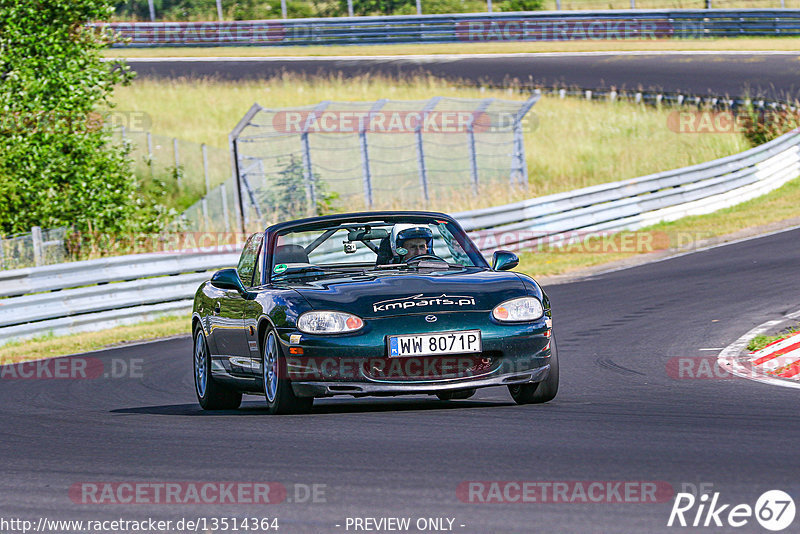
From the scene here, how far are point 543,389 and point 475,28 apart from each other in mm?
39620

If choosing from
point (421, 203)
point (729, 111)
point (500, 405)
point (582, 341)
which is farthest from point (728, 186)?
point (500, 405)

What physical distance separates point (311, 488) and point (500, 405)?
113 inches

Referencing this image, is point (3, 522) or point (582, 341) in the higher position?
point (3, 522)

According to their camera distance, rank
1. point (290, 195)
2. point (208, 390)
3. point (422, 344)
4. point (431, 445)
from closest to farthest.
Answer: point (431, 445), point (422, 344), point (208, 390), point (290, 195)

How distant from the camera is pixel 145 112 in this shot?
3678 cm

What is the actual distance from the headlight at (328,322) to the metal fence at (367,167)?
13019 mm

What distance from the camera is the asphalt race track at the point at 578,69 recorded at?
35.9 metres

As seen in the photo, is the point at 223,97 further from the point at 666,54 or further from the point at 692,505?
the point at 692,505

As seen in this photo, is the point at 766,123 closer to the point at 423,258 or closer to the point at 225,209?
the point at 225,209

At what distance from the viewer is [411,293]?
785 cm

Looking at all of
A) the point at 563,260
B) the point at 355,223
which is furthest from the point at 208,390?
the point at 563,260

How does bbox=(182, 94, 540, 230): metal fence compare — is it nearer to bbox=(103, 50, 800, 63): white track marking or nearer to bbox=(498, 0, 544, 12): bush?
bbox=(103, 50, 800, 63): white track marking

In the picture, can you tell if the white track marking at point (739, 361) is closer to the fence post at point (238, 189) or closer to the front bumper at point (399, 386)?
the front bumper at point (399, 386)

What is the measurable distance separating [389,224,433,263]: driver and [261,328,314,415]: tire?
4.29ft
